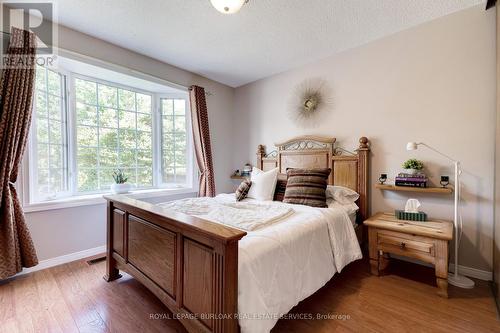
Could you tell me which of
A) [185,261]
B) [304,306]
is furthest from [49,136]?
[304,306]

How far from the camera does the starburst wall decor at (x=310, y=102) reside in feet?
9.89

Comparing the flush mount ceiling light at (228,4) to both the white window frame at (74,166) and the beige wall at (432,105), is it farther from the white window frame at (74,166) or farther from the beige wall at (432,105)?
the white window frame at (74,166)

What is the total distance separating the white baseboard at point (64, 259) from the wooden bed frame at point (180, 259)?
2.32 feet

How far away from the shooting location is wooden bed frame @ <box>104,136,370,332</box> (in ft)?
3.59

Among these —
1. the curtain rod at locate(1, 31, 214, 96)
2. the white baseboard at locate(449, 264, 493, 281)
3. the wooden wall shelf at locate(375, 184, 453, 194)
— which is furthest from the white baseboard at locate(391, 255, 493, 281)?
the curtain rod at locate(1, 31, 214, 96)

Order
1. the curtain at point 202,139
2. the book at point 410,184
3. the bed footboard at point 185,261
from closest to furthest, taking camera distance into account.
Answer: the bed footboard at point 185,261, the book at point 410,184, the curtain at point 202,139

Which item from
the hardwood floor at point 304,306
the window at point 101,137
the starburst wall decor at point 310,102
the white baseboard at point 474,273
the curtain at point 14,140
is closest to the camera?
the hardwood floor at point 304,306

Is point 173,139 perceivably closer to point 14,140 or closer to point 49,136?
point 49,136

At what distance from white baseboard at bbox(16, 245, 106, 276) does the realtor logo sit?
2011mm

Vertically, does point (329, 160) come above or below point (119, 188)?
above

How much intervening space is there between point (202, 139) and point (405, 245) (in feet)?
9.23

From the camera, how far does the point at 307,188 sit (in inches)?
95.0

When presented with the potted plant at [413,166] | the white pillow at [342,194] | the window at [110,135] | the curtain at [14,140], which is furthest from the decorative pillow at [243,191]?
the curtain at [14,140]

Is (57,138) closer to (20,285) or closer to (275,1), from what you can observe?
(20,285)
